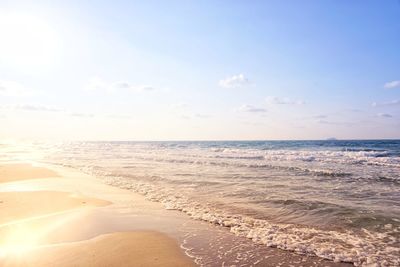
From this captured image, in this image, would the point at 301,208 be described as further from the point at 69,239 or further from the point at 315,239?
the point at 69,239

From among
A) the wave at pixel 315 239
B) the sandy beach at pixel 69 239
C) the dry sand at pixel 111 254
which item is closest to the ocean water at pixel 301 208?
the wave at pixel 315 239

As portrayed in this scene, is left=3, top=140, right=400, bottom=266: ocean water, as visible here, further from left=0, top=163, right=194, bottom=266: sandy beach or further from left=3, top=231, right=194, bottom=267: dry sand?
left=0, top=163, right=194, bottom=266: sandy beach

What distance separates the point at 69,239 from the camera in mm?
6805

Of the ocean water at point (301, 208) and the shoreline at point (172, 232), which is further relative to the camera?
the ocean water at point (301, 208)

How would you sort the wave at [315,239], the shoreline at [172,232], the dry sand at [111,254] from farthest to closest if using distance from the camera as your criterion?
the wave at [315,239]
the shoreline at [172,232]
the dry sand at [111,254]

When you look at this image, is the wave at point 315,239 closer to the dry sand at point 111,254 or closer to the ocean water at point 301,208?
the ocean water at point 301,208

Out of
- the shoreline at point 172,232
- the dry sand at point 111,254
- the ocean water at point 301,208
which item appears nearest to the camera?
the dry sand at point 111,254

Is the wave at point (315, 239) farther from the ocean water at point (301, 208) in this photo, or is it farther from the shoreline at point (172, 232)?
the shoreline at point (172, 232)

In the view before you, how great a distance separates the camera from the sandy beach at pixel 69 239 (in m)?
5.65

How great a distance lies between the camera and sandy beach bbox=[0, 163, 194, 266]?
5652 mm

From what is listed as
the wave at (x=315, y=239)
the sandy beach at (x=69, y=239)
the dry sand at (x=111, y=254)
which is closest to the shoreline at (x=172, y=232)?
the sandy beach at (x=69, y=239)

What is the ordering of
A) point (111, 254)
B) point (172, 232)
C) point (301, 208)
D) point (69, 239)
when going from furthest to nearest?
point (301, 208), point (172, 232), point (69, 239), point (111, 254)

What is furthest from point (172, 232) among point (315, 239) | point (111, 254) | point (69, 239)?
point (315, 239)

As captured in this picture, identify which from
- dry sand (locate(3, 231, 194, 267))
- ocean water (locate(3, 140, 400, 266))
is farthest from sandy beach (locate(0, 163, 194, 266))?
ocean water (locate(3, 140, 400, 266))
